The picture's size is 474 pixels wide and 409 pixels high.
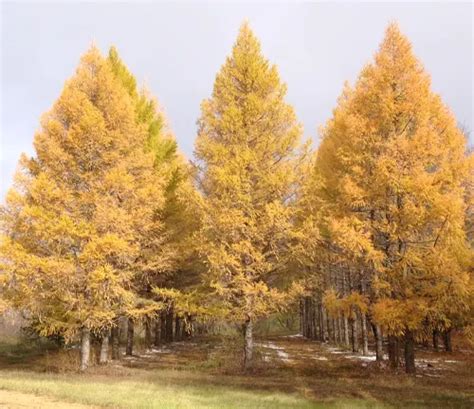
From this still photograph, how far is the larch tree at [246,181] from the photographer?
16.6 m

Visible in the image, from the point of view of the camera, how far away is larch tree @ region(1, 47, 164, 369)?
1603 centimetres

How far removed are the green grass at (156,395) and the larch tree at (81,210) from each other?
294 centimetres

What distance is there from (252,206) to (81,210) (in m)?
6.20

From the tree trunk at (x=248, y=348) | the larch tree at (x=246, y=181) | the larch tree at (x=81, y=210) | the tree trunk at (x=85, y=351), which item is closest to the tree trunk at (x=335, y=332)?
the larch tree at (x=246, y=181)

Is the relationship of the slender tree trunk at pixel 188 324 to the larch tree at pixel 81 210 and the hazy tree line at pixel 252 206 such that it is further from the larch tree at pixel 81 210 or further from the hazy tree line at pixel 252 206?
the larch tree at pixel 81 210

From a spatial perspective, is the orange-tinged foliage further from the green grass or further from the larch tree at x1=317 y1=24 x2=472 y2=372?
the larch tree at x1=317 y1=24 x2=472 y2=372

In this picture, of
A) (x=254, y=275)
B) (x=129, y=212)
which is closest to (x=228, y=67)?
(x=129, y=212)

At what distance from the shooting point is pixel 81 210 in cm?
1731

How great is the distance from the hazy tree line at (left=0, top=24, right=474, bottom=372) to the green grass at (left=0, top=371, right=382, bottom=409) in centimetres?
302

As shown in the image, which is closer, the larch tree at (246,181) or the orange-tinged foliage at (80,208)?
the orange-tinged foliage at (80,208)

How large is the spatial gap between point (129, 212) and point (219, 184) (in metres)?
3.70

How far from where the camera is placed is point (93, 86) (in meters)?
18.8

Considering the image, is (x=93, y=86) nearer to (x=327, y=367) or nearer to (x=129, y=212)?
(x=129, y=212)

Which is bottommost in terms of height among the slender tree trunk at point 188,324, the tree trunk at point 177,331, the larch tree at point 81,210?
the tree trunk at point 177,331
